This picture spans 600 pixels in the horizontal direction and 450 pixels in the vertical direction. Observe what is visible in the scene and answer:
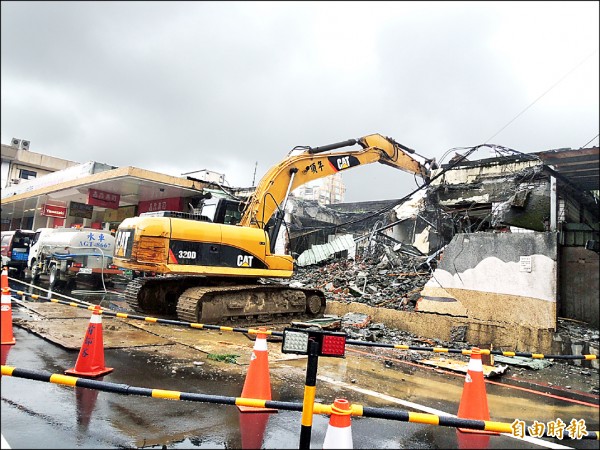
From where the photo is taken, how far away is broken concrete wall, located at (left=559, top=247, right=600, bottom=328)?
7.94 metres

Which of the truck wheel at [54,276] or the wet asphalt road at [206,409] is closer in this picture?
the wet asphalt road at [206,409]

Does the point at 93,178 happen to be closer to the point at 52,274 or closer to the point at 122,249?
the point at 52,274

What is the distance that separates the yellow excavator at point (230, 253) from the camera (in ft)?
27.8

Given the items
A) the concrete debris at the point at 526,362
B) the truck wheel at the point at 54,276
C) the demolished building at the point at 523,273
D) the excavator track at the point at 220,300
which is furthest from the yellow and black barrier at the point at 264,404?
the truck wheel at the point at 54,276

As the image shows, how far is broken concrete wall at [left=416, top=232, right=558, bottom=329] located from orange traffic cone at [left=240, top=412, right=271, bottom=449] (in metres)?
6.37

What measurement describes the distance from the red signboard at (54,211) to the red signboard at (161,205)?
5.10m

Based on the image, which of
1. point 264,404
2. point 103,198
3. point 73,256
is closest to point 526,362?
point 264,404

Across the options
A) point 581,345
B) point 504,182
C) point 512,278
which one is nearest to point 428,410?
point 581,345

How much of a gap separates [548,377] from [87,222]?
1859cm

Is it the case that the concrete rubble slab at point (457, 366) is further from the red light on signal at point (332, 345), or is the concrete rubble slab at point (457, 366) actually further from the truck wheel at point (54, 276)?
the truck wheel at point (54, 276)

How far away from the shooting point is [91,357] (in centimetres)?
475

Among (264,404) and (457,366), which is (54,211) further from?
(264,404)

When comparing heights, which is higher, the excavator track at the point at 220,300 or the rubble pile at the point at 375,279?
the rubble pile at the point at 375,279

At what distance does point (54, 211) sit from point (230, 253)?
15.8 metres
